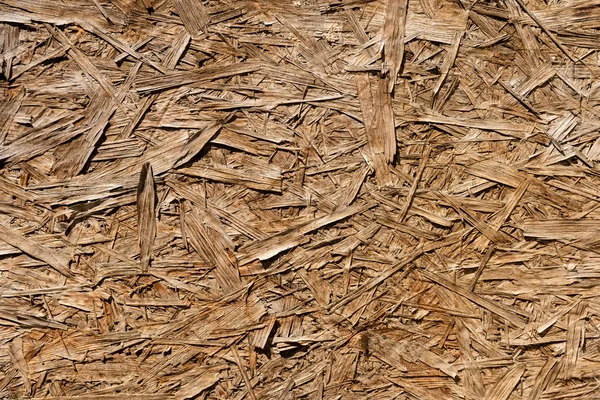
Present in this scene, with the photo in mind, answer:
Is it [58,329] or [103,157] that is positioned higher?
[103,157]

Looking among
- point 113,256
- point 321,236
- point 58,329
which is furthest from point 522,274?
point 58,329

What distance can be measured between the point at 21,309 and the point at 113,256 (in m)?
0.22

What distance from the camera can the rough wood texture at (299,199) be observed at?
1.30 meters

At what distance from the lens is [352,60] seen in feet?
4.29

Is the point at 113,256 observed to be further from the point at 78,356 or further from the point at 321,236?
the point at 321,236

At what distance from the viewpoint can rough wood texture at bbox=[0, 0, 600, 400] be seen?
1.30 m

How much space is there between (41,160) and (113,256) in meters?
0.25

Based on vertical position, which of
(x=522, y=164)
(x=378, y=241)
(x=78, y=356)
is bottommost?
(x=78, y=356)

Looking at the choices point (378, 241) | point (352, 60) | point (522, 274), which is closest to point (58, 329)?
point (378, 241)

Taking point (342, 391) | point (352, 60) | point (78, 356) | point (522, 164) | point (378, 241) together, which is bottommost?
point (342, 391)

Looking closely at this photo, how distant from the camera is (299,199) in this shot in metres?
1.32

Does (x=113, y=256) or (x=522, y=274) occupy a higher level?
(x=113, y=256)

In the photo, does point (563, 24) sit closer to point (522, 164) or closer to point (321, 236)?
point (522, 164)

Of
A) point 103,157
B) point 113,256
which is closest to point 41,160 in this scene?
point 103,157
